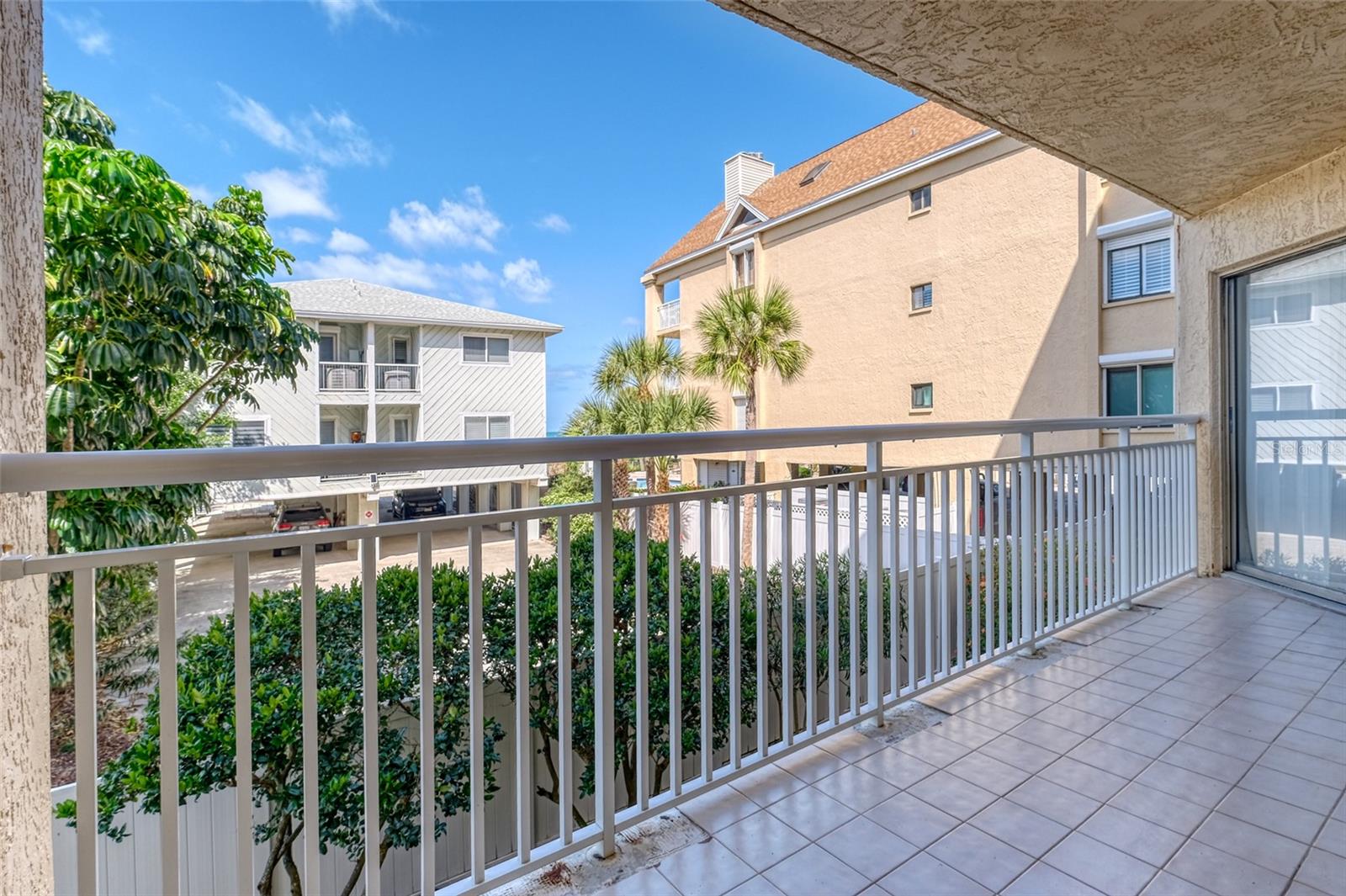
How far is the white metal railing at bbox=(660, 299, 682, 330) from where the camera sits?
17000 millimetres

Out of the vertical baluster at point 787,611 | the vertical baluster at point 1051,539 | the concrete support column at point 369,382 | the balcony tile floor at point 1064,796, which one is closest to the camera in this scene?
the balcony tile floor at point 1064,796

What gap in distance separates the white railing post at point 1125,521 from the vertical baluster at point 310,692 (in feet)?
11.9

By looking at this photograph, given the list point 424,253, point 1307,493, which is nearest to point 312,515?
point 1307,493

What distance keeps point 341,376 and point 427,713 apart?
13053mm

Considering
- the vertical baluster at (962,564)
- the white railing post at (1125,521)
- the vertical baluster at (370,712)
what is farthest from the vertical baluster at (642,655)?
the white railing post at (1125,521)

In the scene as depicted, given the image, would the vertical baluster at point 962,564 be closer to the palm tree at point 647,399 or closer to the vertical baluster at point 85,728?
the vertical baluster at point 85,728

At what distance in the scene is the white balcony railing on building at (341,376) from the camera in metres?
12.5

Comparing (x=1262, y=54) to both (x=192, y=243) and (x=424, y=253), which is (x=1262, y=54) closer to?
(x=192, y=243)

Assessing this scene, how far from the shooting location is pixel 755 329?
10859 mm

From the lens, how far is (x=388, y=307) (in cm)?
1309

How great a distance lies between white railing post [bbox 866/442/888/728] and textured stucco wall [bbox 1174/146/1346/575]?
303 centimetres

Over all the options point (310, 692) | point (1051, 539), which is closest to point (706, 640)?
point (310, 692)

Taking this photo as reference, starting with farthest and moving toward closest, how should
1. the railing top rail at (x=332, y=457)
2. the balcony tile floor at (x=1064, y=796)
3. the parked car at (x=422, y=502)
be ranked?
the parked car at (x=422, y=502) → the balcony tile floor at (x=1064, y=796) → the railing top rail at (x=332, y=457)

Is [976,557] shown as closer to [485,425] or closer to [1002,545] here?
[1002,545]
